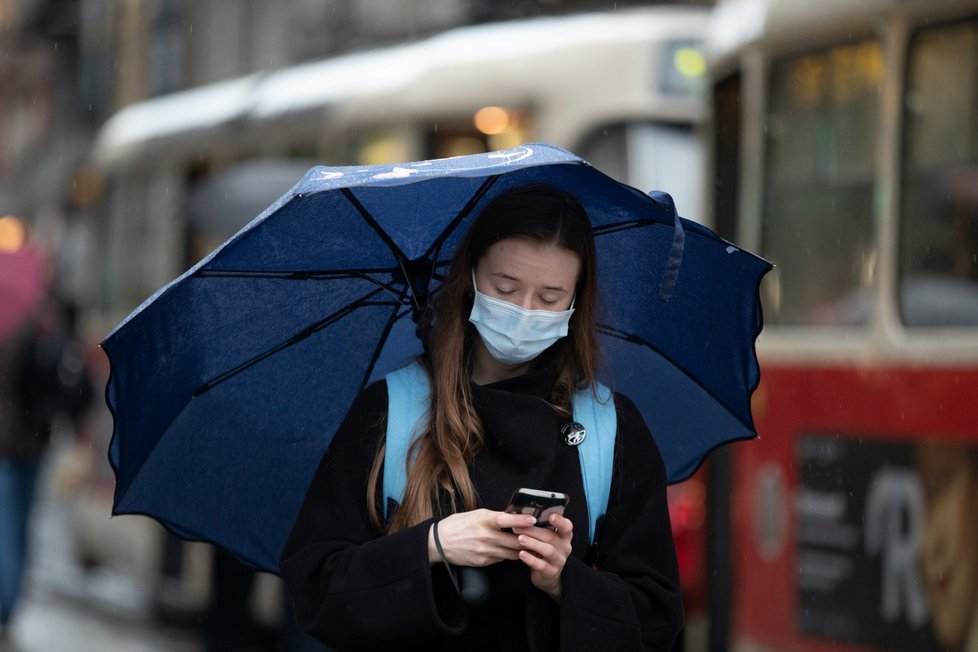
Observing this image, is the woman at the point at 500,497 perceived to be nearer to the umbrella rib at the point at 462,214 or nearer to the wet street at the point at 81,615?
the umbrella rib at the point at 462,214

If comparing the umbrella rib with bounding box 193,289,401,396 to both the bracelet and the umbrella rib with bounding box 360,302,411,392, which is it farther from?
the bracelet

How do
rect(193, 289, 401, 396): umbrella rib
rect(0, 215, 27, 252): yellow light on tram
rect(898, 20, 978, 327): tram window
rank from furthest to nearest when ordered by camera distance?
rect(0, 215, 27, 252): yellow light on tram
rect(898, 20, 978, 327): tram window
rect(193, 289, 401, 396): umbrella rib

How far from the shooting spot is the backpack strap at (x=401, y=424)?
2885 millimetres

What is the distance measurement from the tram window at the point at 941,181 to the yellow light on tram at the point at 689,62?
8.48 ft

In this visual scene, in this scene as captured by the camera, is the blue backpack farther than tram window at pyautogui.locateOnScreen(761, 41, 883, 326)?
No

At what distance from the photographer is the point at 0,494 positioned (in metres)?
9.58

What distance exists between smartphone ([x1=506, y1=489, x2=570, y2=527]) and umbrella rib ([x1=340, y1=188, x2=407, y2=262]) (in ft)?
2.55

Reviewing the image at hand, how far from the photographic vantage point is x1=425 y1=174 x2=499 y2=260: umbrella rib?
3.28m

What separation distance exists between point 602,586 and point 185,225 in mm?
9542

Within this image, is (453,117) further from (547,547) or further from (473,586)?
(547,547)

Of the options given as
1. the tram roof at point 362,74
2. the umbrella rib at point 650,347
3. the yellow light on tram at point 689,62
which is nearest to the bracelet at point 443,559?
the umbrella rib at point 650,347

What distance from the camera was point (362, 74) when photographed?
34.9ft

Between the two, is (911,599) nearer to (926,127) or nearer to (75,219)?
(926,127)

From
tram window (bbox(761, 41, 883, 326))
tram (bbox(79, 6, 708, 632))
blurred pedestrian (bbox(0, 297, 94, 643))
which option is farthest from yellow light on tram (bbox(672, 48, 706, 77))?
blurred pedestrian (bbox(0, 297, 94, 643))
